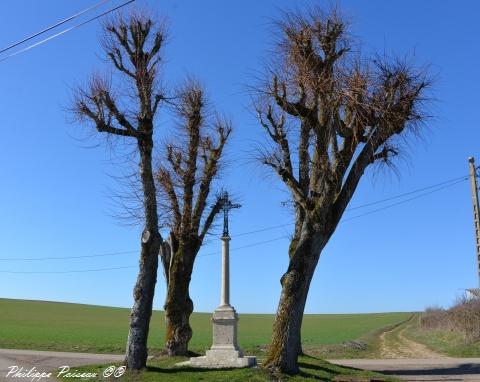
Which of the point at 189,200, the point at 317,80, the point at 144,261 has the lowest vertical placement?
the point at 144,261

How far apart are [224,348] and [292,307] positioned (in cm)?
325

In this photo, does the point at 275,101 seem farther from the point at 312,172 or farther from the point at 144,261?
the point at 144,261

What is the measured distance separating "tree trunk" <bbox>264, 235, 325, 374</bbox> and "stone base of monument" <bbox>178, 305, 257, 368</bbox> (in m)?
1.96

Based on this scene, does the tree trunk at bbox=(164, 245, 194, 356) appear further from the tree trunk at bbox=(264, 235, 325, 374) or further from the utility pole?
the utility pole

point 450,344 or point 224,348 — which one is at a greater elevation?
point 450,344

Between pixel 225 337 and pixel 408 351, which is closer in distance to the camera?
pixel 225 337

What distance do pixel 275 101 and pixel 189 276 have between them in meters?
7.65

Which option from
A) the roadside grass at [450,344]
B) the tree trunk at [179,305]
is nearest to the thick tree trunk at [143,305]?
the tree trunk at [179,305]

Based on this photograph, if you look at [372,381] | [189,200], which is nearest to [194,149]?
[189,200]

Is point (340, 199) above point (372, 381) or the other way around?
above

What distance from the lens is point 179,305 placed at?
20.5m

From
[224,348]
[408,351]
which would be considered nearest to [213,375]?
[224,348]

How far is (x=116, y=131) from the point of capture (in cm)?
1619

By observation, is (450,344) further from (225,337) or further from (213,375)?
(213,375)
